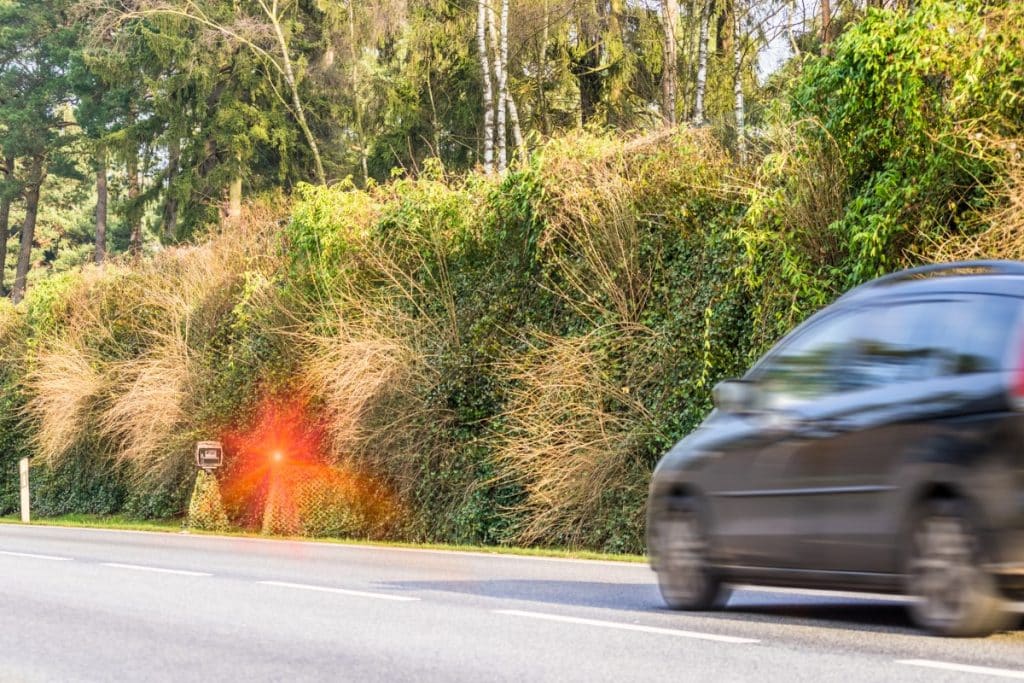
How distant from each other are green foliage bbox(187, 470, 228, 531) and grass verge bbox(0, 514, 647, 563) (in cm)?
36

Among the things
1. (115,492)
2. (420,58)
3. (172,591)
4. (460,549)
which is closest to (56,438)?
(115,492)

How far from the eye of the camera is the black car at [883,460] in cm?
802

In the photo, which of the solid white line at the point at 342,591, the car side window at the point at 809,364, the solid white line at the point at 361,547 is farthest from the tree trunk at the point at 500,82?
the car side window at the point at 809,364

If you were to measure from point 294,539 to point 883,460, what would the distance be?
54.2ft

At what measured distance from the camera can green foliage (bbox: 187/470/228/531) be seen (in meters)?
28.1

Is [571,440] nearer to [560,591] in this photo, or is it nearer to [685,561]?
[560,591]

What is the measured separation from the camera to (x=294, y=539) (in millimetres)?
24078

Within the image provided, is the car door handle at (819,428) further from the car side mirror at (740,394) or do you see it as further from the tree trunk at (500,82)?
the tree trunk at (500,82)

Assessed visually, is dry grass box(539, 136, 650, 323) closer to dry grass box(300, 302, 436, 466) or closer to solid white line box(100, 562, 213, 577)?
dry grass box(300, 302, 436, 466)

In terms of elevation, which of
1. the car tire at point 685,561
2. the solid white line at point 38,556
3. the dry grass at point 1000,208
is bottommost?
the solid white line at point 38,556

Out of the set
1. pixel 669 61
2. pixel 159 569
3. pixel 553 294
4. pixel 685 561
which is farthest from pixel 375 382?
pixel 685 561

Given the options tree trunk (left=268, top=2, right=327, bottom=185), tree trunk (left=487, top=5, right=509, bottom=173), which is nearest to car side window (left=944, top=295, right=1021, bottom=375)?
tree trunk (left=487, top=5, right=509, bottom=173)

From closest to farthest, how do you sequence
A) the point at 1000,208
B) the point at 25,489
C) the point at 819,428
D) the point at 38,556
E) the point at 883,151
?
1. the point at 819,428
2. the point at 1000,208
3. the point at 883,151
4. the point at 38,556
5. the point at 25,489

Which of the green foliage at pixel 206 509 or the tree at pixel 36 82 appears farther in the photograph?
the tree at pixel 36 82
